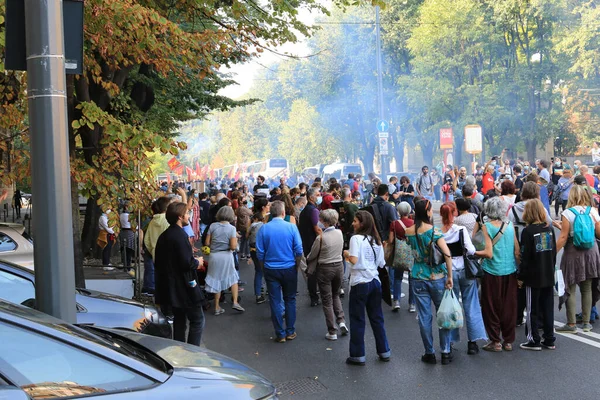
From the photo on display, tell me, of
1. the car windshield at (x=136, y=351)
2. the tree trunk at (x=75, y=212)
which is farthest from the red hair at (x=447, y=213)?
the tree trunk at (x=75, y=212)

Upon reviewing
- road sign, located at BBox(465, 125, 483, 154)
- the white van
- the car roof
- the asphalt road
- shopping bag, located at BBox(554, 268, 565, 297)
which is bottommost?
the asphalt road

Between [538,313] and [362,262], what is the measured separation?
2109 mm

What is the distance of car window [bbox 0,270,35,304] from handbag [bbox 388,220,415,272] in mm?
3753

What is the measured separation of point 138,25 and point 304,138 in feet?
202

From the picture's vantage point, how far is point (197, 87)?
18.5 m

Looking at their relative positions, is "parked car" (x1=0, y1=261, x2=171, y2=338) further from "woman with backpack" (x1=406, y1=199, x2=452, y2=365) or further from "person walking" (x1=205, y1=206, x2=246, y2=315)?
"person walking" (x1=205, y1=206, x2=246, y2=315)

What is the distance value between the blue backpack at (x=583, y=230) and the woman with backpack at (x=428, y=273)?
Result: 1.89m

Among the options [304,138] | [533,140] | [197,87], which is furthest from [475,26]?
[304,138]

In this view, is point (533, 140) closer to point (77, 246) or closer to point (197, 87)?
point (197, 87)

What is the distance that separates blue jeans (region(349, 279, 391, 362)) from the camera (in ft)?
23.4

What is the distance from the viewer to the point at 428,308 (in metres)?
7.25

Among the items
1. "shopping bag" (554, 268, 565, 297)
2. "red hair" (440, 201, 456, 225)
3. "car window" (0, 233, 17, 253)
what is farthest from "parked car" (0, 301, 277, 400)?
"car window" (0, 233, 17, 253)

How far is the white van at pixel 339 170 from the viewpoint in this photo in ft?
159

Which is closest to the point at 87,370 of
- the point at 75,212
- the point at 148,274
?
the point at 75,212
